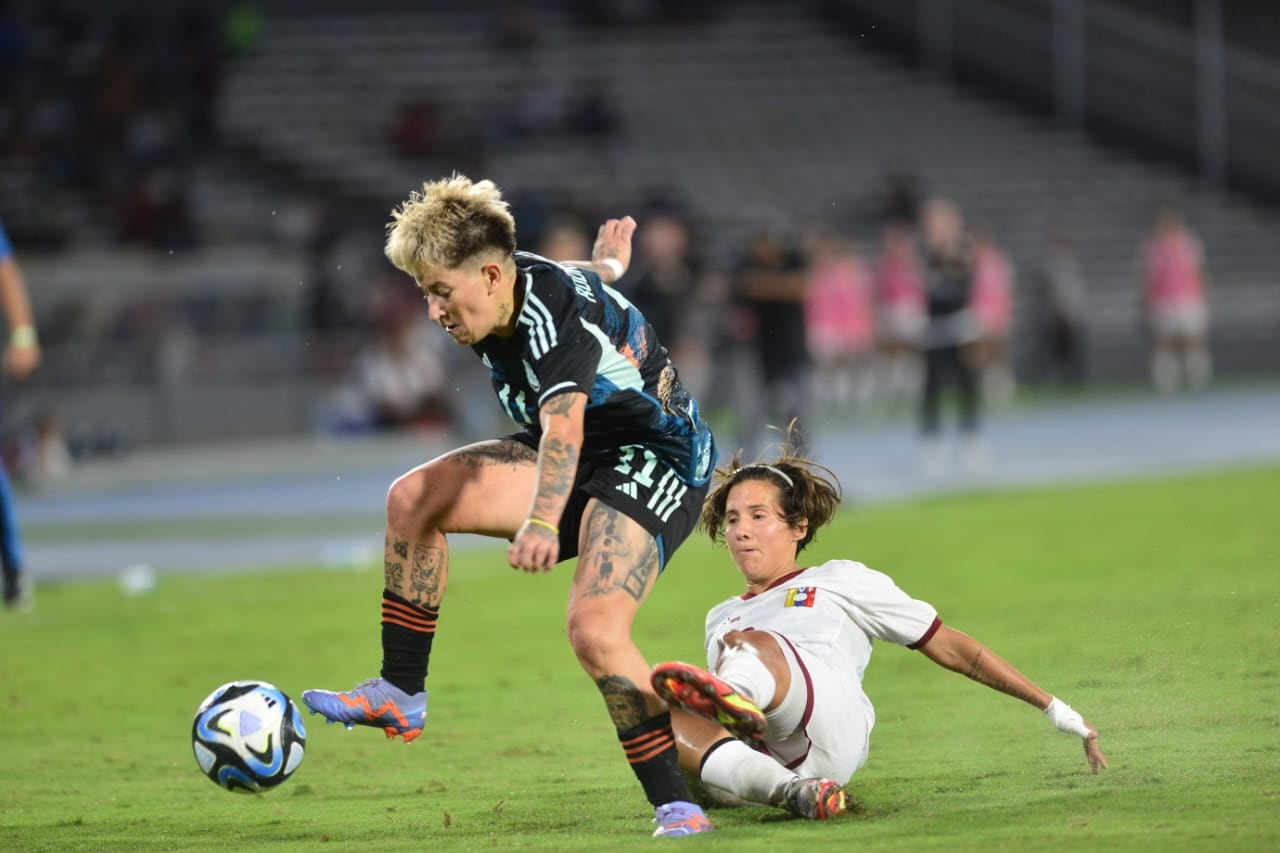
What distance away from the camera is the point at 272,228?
26.4 m

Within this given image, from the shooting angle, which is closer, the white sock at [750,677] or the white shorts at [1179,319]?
the white sock at [750,677]

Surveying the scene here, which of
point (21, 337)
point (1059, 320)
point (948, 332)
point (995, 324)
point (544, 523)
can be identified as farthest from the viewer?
point (1059, 320)

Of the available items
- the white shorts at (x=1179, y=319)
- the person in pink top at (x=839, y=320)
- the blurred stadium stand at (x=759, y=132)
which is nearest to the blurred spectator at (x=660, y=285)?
the person in pink top at (x=839, y=320)

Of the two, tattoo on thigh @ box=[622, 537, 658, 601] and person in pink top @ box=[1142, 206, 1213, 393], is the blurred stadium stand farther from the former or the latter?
tattoo on thigh @ box=[622, 537, 658, 601]

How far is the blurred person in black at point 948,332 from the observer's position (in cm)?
1794

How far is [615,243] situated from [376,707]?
6.39ft

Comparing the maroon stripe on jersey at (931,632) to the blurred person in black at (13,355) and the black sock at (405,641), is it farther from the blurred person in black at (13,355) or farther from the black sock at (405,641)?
the blurred person in black at (13,355)

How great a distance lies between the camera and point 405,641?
6.19 meters

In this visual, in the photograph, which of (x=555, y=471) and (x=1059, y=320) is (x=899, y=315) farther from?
(x=555, y=471)

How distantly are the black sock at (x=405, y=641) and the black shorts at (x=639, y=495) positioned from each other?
55 centimetres

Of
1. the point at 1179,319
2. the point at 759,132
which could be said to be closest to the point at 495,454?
the point at 1179,319

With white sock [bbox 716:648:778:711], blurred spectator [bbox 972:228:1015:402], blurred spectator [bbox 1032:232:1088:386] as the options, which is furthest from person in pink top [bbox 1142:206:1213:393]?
white sock [bbox 716:648:778:711]

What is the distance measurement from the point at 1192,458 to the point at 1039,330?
10.8 metres

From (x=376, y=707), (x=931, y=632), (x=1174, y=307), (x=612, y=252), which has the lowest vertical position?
(x=376, y=707)
